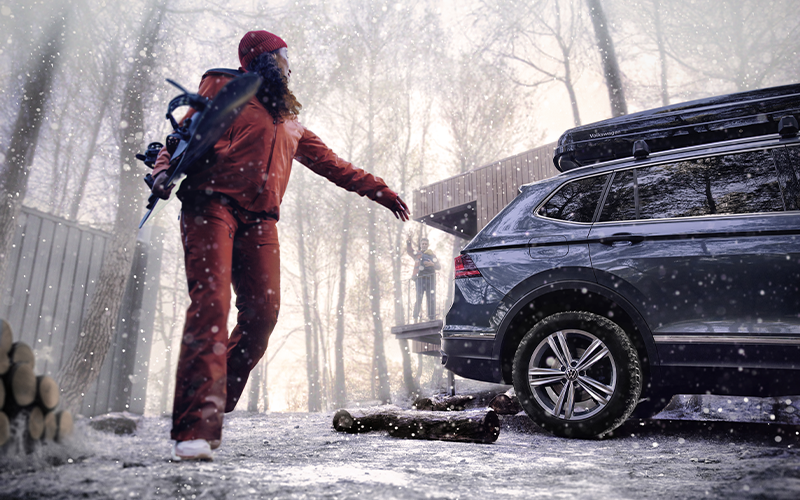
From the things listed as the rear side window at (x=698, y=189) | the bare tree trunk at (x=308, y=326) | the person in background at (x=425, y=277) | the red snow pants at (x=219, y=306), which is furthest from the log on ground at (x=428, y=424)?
the bare tree trunk at (x=308, y=326)

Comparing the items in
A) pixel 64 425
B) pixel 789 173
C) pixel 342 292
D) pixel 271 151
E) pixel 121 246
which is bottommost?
pixel 64 425

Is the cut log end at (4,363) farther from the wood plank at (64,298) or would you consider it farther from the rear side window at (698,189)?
the wood plank at (64,298)

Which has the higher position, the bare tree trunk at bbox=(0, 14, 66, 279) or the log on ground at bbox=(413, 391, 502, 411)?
the bare tree trunk at bbox=(0, 14, 66, 279)

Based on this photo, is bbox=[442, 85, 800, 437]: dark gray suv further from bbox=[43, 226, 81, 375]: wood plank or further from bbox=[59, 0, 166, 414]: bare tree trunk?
bbox=[43, 226, 81, 375]: wood plank

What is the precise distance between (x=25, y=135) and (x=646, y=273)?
905cm

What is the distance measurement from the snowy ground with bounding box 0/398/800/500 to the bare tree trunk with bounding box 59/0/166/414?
5491 mm

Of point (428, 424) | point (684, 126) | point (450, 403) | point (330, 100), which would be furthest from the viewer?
point (330, 100)

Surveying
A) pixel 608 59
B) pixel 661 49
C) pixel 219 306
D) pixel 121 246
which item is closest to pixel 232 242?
pixel 219 306

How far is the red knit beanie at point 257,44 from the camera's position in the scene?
3.03 m

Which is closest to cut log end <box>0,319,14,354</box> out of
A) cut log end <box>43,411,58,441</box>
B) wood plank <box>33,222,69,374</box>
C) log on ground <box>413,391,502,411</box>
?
cut log end <box>43,411,58,441</box>

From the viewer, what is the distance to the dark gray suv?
313 cm

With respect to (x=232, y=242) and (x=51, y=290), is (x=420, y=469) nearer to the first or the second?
(x=232, y=242)

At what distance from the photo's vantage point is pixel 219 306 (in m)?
2.49

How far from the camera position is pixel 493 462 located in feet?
8.73
